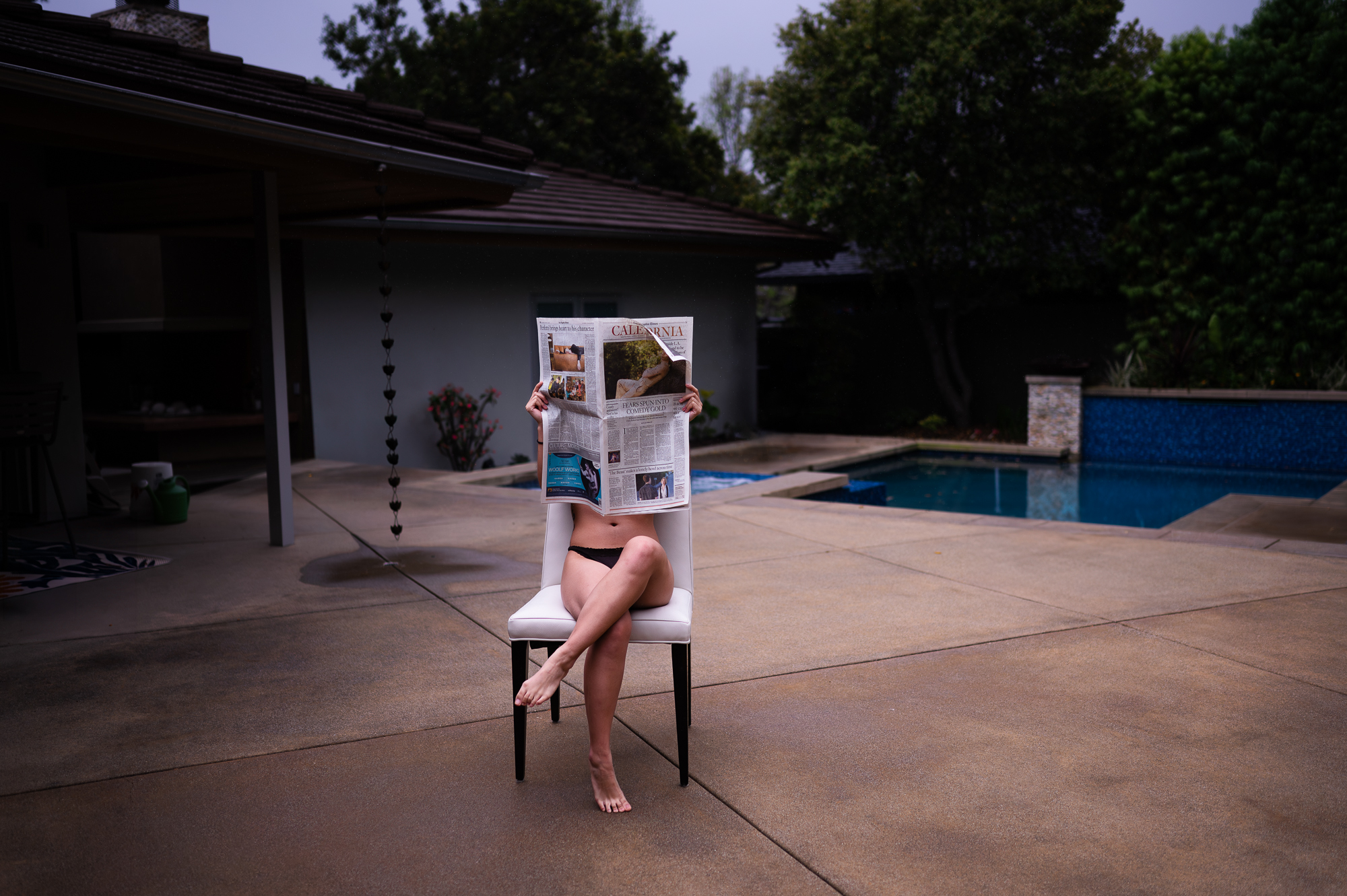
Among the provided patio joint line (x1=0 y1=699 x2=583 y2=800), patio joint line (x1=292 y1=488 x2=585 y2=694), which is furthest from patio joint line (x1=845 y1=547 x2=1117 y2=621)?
patio joint line (x1=0 y1=699 x2=583 y2=800)

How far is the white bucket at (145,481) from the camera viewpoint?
765 cm

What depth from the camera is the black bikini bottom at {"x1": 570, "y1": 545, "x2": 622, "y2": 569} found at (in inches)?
133

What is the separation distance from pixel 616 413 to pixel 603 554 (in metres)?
0.52

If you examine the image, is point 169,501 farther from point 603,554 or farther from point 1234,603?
point 1234,603

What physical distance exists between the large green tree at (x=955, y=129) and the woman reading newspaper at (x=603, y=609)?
38.2 ft

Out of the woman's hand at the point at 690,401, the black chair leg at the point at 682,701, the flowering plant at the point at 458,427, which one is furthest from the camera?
the flowering plant at the point at 458,427

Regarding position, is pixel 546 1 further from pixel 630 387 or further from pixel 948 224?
pixel 630 387

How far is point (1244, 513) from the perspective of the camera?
7938mm

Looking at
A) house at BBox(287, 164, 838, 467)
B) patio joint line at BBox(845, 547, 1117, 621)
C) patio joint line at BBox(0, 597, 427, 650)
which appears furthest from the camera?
house at BBox(287, 164, 838, 467)

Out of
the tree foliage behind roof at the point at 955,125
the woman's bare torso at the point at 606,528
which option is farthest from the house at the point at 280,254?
the woman's bare torso at the point at 606,528

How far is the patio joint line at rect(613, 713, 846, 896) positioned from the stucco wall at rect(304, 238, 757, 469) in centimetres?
849

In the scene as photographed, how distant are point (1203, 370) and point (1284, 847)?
1262 cm

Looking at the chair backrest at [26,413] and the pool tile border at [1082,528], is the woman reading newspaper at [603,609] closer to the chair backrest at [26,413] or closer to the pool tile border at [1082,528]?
the chair backrest at [26,413]

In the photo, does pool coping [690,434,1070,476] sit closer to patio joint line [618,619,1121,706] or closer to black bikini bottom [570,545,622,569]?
patio joint line [618,619,1121,706]
